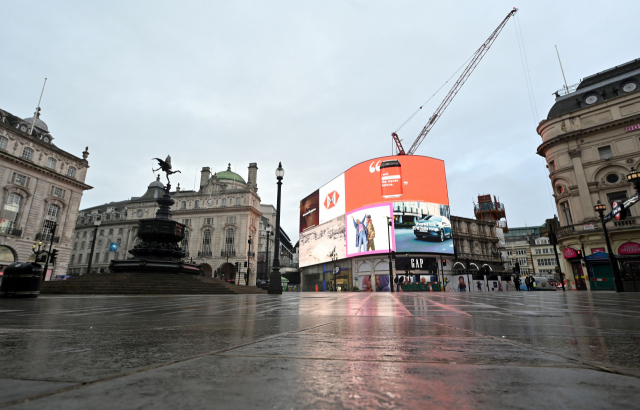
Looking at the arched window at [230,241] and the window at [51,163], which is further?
the arched window at [230,241]

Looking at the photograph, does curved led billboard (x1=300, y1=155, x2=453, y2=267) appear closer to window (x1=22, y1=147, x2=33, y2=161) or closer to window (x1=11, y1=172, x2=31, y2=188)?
window (x1=11, y1=172, x2=31, y2=188)

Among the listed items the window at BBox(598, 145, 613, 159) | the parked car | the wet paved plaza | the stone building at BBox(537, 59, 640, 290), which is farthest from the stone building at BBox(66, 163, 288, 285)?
the wet paved plaza

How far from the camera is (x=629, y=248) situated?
24.3 metres

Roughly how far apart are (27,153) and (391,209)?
145 feet

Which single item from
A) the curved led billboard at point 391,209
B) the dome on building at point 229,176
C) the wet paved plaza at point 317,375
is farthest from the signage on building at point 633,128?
the dome on building at point 229,176

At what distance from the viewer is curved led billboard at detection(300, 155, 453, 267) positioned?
41062 mm

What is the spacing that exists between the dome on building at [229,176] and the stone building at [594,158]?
167 ft

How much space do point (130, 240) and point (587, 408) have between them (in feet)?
226

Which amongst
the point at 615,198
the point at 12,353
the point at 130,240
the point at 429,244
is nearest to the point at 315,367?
the point at 12,353

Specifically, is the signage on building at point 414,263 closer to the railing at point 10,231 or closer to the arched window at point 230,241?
the arched window at point 230,241

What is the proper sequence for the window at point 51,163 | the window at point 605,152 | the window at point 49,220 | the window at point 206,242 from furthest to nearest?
1. the window at point 206,242
2. the window at point 51,163
3. the window at point 49,220
4. the window at point 605,152

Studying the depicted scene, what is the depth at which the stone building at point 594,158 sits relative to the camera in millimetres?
25500

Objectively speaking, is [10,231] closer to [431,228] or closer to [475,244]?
[431,228]

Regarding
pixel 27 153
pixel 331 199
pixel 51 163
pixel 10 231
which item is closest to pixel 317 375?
pixel 10 231
